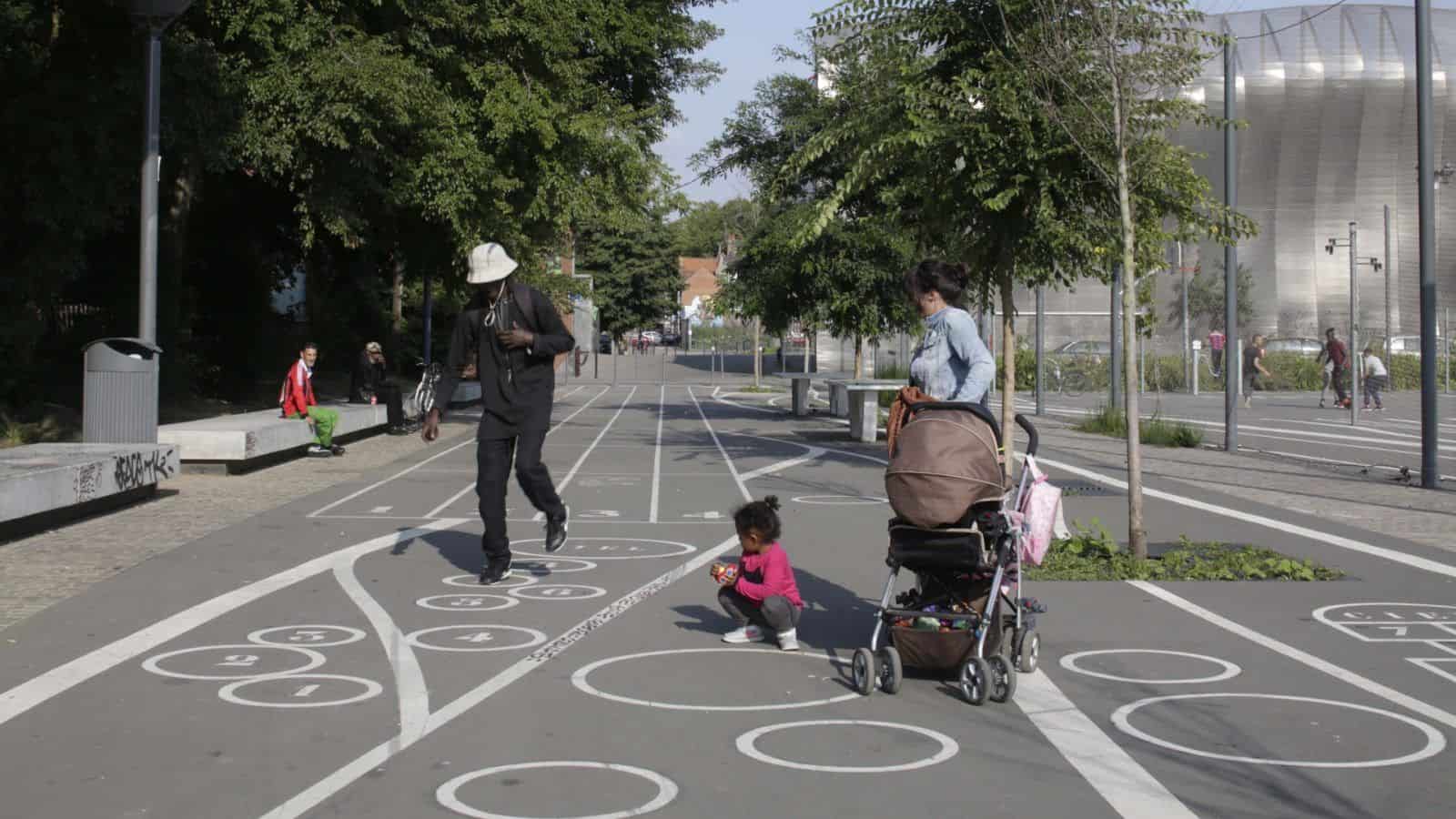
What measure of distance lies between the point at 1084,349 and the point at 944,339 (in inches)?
1997

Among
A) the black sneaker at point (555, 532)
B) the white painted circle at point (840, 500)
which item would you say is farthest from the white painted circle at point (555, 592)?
the white painted circle at point (840, 500)

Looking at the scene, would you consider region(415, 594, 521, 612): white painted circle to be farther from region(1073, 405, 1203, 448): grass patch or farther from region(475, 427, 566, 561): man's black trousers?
region(1073, 405, 1203, 448): grass patch

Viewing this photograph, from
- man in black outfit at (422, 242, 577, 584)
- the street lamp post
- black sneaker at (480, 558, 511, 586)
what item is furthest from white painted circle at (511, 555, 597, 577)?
the street lamp post

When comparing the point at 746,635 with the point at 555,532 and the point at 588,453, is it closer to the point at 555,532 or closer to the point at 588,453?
the point at 555,532

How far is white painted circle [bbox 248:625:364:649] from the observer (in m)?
7.65

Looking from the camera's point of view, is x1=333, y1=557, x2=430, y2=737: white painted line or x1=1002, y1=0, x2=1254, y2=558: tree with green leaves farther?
x1=1002, y1=0, x2=1254, y2=558: tree with green leaves

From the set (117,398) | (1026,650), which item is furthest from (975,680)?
→ (117,398)

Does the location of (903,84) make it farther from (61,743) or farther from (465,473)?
(61,743)

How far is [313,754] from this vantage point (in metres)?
5.52

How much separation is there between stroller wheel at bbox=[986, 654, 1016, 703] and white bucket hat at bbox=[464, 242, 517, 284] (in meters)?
4.58

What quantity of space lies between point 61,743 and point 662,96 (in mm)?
30441

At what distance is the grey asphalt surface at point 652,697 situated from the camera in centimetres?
507

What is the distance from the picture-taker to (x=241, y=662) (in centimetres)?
718

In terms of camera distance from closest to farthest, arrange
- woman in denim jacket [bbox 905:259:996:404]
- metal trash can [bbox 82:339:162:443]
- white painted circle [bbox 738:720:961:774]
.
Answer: white painted circle [bbox 738:720:961:774], woman in denim jacket [bbox 905:259:996:404], metal trash can [bbox 82:339:162:443]
